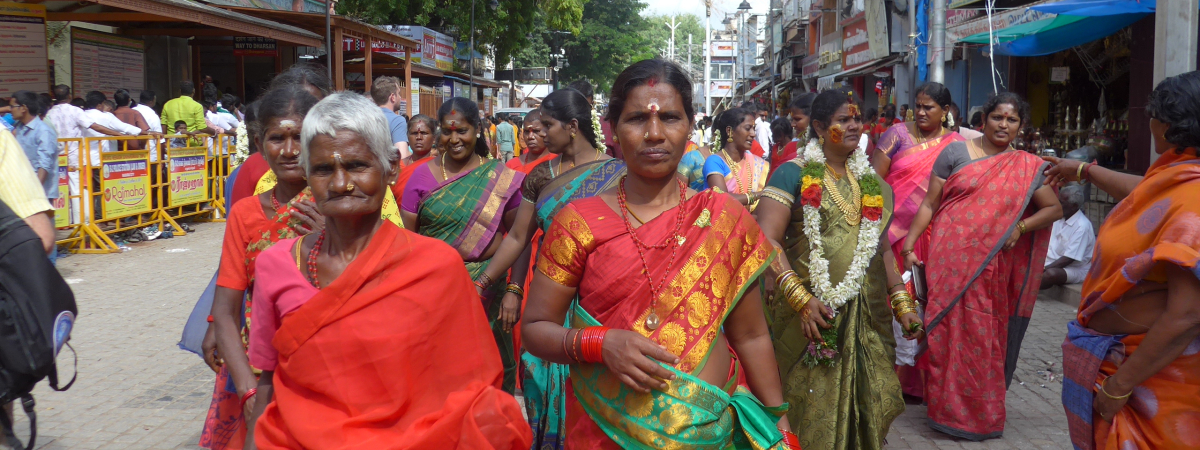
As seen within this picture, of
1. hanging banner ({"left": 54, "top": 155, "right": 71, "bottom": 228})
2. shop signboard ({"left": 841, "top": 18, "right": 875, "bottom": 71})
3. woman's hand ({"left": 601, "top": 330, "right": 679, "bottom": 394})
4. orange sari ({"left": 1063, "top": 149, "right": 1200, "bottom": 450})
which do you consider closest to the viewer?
woman's hand ({"left": 601, "top": 330, "right": 679, "bottom": 394})

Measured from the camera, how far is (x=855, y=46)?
24875 mm

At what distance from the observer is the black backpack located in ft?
Answer: 8.75

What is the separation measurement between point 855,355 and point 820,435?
1.27ft

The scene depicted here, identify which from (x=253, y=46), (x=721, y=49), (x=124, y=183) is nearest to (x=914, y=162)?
(x=124, y=183)

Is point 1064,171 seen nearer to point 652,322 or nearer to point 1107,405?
point 1107,405

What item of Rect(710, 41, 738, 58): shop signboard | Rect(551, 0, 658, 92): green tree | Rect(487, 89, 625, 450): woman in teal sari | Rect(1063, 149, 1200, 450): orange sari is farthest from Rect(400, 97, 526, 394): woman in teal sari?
Answer: Rect(710, 41, 738, 58): shop signboard

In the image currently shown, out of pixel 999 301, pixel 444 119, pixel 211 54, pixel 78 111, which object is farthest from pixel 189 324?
pixel 211 54

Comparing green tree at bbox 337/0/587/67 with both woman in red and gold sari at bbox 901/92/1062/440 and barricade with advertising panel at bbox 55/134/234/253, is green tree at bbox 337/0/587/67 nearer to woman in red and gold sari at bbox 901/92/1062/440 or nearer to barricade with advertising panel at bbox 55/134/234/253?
barricade with advertising panel at bbox 55/134/234/253

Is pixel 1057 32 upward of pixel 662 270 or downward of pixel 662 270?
upward

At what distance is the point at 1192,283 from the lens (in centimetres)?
263

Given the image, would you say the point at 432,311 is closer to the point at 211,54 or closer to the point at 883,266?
the point at 883,266

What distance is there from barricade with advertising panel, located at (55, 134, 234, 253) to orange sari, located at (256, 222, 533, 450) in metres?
9.22

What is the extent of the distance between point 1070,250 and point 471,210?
6.36m

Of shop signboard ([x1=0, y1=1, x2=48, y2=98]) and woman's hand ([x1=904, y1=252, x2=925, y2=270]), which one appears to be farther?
shop signboard ([x1=0, y1=1, x2=48, y2=98])
